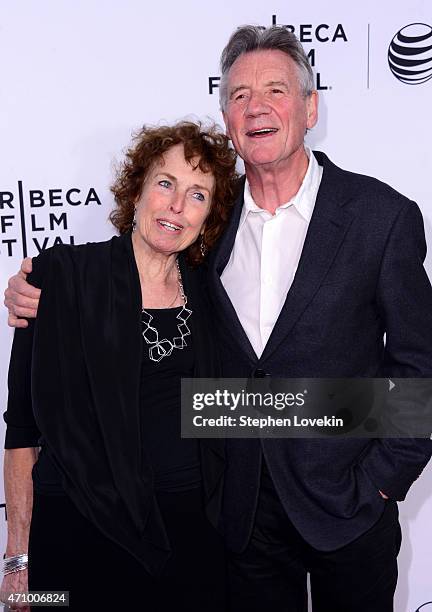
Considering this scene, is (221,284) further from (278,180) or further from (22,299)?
(22,299)

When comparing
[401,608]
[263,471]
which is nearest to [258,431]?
[263,471]

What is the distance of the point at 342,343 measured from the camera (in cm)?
184

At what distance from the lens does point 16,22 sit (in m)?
2.48

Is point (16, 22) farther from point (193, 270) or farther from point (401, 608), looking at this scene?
point (401, 608)

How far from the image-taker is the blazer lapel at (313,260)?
5.88 ft

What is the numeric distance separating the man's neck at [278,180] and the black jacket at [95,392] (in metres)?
0.46

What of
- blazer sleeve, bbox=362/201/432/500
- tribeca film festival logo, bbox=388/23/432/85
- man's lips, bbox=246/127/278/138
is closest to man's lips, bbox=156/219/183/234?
man's lips, bbox=246/127/278/138

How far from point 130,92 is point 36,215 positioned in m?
0.60

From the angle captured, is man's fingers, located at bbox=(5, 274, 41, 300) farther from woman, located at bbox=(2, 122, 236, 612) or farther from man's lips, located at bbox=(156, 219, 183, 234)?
man's lips, located at bbox=(156, 219, 183, 234)

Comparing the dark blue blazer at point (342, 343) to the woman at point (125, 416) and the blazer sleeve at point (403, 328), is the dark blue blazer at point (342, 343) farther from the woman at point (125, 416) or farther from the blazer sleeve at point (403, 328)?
the woman at point (125, 416)

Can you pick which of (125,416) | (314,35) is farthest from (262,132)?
(314,35)

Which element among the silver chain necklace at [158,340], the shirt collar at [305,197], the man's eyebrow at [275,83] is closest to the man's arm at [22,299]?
the silver chain necklace at [158,340]

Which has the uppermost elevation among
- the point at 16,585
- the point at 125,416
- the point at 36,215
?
the point at 36,215

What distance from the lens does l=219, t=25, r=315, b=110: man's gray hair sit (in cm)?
197
